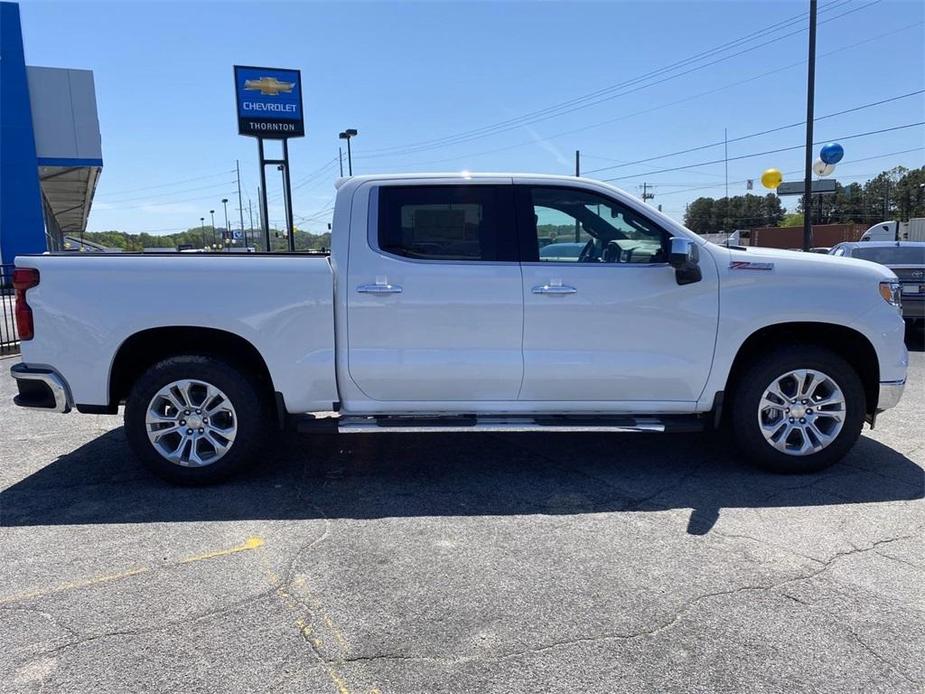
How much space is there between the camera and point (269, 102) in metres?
19.9

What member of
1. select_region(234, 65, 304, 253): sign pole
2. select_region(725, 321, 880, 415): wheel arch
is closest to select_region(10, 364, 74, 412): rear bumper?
select_region(725, 321, 880, 415): wheel arch

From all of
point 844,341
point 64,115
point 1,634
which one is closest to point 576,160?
point 64,115

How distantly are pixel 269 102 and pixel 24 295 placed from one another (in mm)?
17325

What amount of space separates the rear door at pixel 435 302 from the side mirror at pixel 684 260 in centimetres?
102

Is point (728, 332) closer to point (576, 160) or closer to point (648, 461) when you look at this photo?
point (648, 461)

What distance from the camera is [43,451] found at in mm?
5387

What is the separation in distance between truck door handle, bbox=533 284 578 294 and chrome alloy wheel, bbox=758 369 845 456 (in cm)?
155

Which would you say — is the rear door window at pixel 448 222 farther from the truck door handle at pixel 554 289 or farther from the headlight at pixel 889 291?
the headlight at pixel 889 291

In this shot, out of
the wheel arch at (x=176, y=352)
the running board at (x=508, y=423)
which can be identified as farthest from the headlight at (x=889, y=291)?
the wheel arch at (x=176, y=352)

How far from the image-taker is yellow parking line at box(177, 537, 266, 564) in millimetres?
3482

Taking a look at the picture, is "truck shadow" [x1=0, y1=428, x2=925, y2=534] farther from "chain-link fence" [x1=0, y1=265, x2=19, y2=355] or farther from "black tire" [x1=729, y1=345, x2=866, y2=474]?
"chain-link fence" [x1=0, y1=265, x2=19, y2=355]

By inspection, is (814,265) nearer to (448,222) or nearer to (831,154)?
(448,222)

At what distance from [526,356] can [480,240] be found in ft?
2.82

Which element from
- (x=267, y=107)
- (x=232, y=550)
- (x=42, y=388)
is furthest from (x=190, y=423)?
(x=267, y=107)
